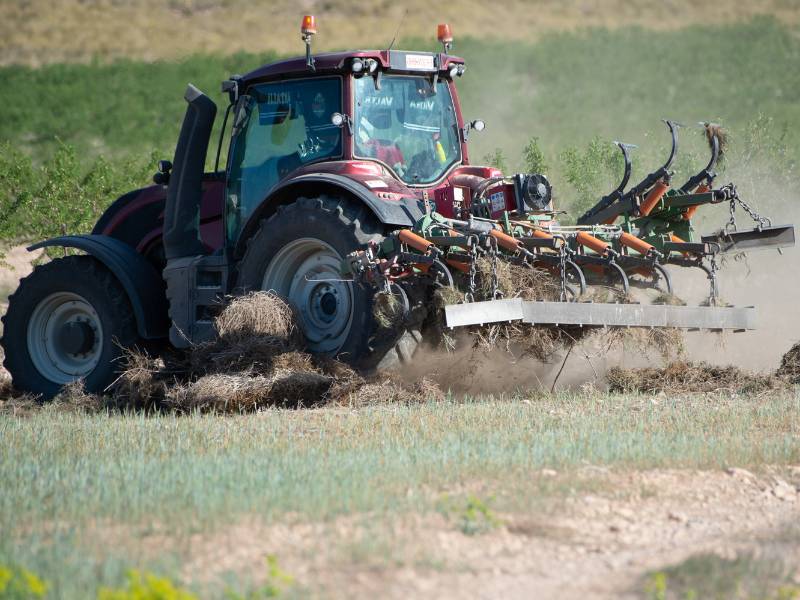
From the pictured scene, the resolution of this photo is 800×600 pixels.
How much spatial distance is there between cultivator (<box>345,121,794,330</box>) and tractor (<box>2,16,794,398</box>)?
0.02 meters

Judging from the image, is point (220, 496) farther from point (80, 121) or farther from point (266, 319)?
point (80, 121)

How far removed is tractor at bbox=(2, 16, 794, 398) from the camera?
26.3 feet

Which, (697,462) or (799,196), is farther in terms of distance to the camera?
(799,196)

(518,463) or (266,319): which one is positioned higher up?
(266,319)

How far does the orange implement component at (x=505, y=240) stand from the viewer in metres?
7.93

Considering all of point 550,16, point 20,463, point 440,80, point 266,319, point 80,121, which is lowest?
point 20,463

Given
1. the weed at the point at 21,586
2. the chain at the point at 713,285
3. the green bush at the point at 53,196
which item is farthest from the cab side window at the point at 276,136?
the green bush at the point at 53,196

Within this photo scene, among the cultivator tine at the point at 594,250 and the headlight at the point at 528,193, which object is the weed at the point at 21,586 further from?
the headlight at the point at 528,193

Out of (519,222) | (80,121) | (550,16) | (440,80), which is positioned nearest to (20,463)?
(519,222)

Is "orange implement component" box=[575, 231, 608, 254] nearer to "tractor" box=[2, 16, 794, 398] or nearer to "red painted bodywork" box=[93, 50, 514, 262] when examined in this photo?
"tractor" box=[2, 16, 794, 398]

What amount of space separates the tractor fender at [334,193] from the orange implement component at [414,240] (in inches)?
8.5

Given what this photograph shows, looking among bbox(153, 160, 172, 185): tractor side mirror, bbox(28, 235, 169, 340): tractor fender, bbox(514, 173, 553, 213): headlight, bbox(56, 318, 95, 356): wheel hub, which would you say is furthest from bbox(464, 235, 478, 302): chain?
bbox(56, 318, 95, 356): wheel hub

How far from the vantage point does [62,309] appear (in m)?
10.3

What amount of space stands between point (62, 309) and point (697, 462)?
6565 millimetres
